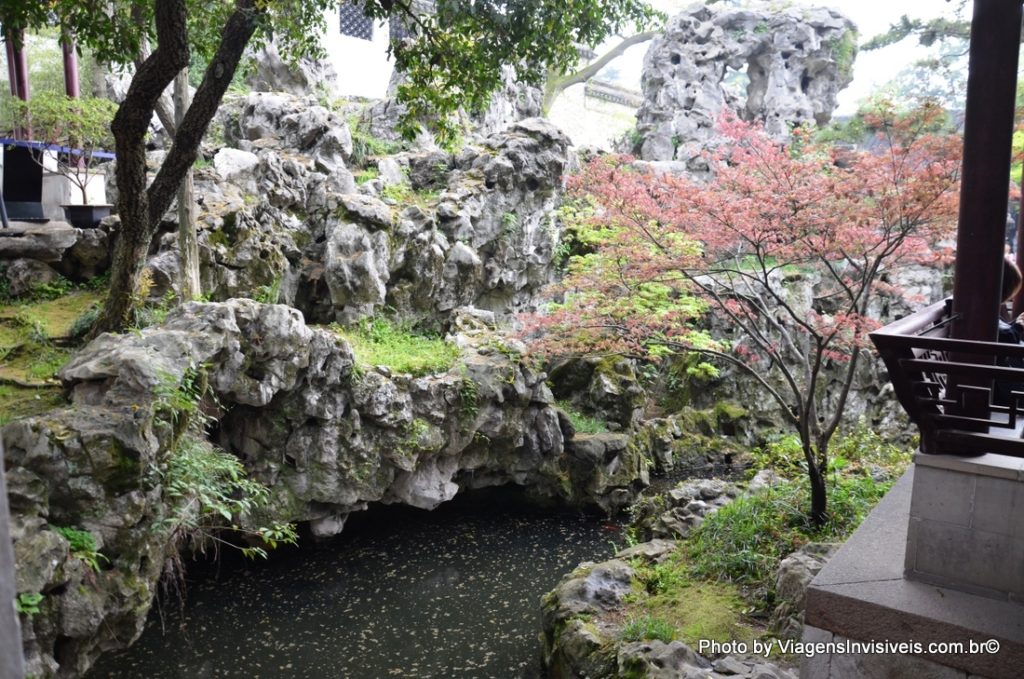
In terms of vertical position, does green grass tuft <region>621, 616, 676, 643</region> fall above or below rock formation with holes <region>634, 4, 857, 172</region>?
below

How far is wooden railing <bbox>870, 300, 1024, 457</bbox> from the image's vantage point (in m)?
3.49

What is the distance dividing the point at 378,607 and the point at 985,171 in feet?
28.7

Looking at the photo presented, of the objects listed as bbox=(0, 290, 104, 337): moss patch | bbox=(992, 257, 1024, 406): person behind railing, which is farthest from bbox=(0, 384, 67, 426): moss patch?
bbox=(992, 257, 1024, 406): person behind railing

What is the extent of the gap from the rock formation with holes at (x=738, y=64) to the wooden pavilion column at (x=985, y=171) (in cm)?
2166

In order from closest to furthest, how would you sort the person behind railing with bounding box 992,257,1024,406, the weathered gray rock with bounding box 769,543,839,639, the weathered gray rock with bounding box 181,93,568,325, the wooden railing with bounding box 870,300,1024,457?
1. the wooden railing with bounding box 870,300,1024,457
2. the person behind railing with bounding box 992,257,1024,406
3. the weathered gray rock with bounding box 769,543,839,639
4. the weathered gray rock with bounding box 181,93,568,325

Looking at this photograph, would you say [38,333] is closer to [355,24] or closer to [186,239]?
[186,239]

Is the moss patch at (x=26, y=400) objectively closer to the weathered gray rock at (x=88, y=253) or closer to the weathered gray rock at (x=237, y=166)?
the weathered gray rock at (x=88, y=253)

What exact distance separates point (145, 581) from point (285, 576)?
13.8ft

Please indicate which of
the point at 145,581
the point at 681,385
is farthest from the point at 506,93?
the point at 145,581

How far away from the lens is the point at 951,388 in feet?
13.3

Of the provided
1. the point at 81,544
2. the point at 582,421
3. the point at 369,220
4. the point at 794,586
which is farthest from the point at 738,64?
the point at 81,544

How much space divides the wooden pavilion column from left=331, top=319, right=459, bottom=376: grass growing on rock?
877cm

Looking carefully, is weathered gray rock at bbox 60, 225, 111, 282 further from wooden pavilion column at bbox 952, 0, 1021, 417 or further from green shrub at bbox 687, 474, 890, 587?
wooden pavilion column at bbox 952, 0, 1021, 417

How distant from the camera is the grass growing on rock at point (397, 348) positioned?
11.8 meters
